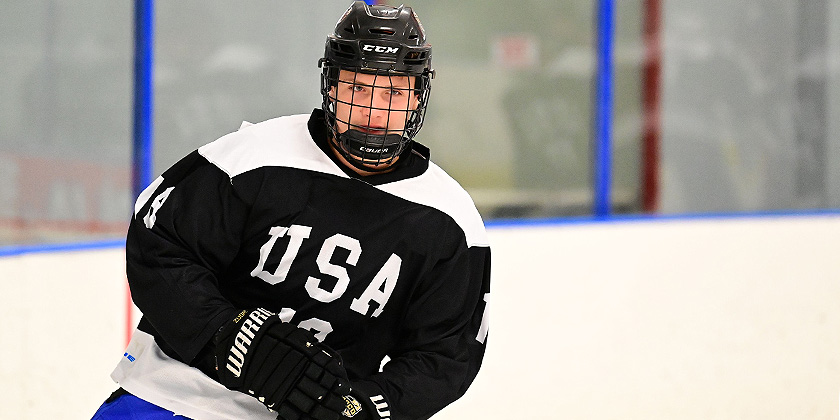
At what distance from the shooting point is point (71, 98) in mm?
2561

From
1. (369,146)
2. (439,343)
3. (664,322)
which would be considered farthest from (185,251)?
(664,322)

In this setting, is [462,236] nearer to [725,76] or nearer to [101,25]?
[101,25]

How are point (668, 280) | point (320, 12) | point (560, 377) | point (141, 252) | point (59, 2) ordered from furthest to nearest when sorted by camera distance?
1. point (668, 280)
2. point (560, 377)
3. point (320, 12)
4. point (59, 2)
5. point (141, 252)

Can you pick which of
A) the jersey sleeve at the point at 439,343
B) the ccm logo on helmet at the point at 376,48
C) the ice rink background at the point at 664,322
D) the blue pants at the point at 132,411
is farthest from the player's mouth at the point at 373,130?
the ice rink background at the point at 664,322

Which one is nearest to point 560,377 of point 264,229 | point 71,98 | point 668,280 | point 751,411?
point 668,280

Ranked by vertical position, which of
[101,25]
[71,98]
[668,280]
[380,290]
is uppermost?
[101,25]

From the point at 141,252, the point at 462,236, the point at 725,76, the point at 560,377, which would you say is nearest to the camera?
the point at 141,252

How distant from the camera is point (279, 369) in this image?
55.0 inches

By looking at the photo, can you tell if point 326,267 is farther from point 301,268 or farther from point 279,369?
point 279,369

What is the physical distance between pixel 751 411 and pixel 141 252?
270 centimetres

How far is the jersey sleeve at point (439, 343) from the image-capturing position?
153 cm

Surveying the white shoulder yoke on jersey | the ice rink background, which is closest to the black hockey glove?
the white shoulder yoke on jersey

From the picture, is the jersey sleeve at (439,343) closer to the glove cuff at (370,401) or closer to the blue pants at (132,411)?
the glove cuff at (370,401)

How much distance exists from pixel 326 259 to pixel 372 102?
0.77 ft
